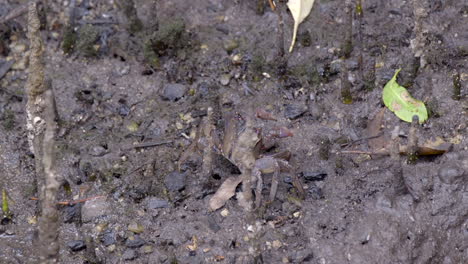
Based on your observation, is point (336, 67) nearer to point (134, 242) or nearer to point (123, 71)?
point (123, 71)

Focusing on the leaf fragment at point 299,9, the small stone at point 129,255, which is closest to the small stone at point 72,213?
the small stone at point 129,255

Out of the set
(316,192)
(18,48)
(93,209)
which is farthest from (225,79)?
(18,48)

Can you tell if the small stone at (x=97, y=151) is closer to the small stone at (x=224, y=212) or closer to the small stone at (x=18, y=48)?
the small stone at (x=224, y=212)

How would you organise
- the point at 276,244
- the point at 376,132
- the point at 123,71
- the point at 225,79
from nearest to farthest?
the point at 276,244 → the point at 376,132 → the point at 225,79 → the point at 123,71

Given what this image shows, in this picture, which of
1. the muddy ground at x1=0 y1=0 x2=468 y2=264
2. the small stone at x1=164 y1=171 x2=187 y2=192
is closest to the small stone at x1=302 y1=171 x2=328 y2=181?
the muddy ground at x1=0 y1=0 x2=468 y2=264

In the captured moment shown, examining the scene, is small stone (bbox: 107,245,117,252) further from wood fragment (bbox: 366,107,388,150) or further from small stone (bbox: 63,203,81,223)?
wood fragment (bbox: 366,107,388,150)

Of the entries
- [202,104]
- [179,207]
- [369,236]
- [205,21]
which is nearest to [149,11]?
[205,21]

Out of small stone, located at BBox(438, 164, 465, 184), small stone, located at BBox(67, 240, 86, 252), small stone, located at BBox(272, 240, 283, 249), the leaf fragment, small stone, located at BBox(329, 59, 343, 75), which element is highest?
the leaf fragment
